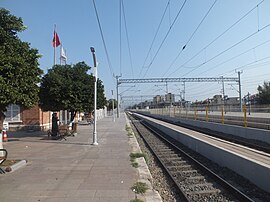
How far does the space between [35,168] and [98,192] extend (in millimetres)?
3498

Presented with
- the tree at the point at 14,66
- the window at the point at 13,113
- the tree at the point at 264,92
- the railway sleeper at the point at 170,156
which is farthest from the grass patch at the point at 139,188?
the tree at the point at 264,92

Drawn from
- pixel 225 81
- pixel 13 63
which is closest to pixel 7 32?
pixel 13 63

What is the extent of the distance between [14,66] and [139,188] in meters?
5.51

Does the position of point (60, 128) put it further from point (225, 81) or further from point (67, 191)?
point (225, 81)

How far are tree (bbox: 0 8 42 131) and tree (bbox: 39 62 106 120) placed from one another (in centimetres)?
724

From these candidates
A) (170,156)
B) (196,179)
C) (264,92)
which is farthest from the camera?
(264,92)

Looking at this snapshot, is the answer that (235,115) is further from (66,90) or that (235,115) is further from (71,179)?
(71,179)

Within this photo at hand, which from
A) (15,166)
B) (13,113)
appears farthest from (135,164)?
(13,113)

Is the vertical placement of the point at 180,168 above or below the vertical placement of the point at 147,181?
below

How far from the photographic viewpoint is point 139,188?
22.3 ft

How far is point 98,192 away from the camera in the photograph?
650 cm

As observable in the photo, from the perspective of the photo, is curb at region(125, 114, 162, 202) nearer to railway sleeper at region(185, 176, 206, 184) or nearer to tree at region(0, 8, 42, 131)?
railway sleeper at region(185, 176, 206, 184)

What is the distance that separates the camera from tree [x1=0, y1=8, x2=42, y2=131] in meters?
9.11

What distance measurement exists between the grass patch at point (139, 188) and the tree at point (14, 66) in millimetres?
4852
